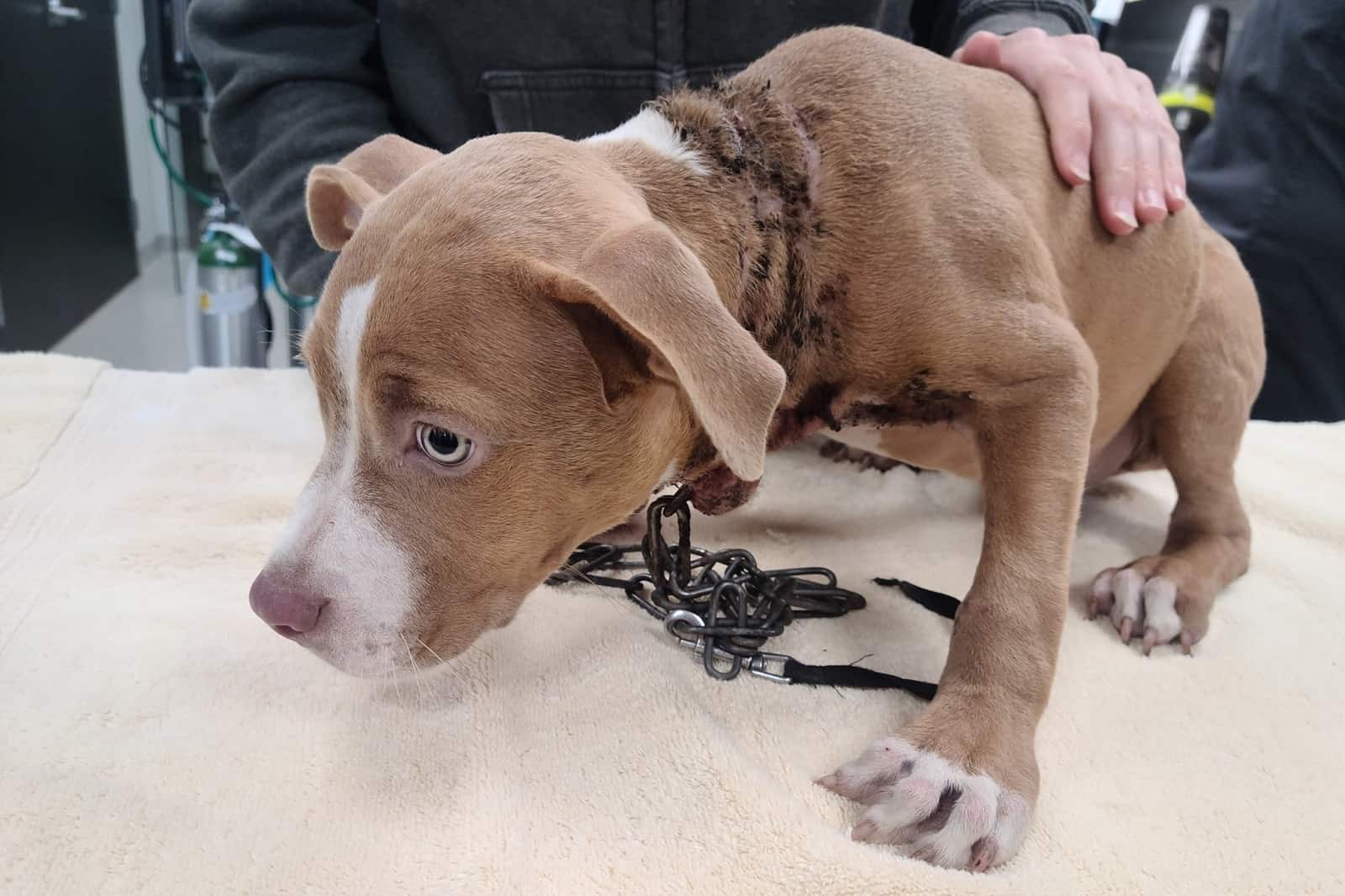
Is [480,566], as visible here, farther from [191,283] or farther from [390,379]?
[191,283]

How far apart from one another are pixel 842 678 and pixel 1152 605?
31.4 inches

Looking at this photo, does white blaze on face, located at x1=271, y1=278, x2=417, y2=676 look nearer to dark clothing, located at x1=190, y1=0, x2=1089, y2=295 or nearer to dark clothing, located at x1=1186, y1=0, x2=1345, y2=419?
dark clothing, located at x1=190, y1=0, x2=1089, y2=295

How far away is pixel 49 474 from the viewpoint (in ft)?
7.80

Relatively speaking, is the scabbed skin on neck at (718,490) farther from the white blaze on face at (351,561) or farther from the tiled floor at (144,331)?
the tiled floor at (144,331)

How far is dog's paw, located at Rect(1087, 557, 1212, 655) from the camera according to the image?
2018mm

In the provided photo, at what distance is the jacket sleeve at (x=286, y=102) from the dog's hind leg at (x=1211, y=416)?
7.84 feet

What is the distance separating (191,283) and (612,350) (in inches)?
166


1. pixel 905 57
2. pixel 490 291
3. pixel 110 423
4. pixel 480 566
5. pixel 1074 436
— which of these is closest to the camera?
pixel 490 291

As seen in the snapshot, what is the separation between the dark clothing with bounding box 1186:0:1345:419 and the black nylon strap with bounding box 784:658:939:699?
3130mm

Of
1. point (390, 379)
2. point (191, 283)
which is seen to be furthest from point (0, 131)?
point (390, 379)

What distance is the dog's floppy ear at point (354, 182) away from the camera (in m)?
1.70

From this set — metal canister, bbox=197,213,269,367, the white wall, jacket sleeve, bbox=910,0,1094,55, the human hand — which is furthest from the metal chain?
the white wall

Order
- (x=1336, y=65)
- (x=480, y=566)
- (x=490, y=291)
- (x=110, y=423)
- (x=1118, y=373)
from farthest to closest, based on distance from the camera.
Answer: (x=1336, y=65) < (x=110, y=423) < (x=1118, y=373) < (x=480, y=566) < (x=490, y=291)

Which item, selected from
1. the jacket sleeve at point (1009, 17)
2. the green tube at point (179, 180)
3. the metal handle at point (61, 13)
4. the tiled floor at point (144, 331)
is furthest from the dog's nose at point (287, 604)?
the metal handle at point (61, 13)
